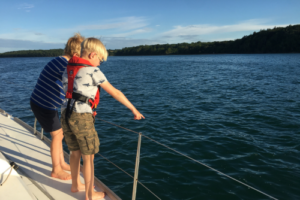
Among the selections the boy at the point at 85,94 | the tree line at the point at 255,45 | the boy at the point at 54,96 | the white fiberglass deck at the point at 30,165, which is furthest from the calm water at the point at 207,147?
the tree line at the point at 255,45

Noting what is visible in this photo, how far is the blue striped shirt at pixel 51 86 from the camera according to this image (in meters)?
2.20

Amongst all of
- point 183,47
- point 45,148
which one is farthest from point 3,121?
point 183,47

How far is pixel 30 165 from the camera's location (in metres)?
2.83

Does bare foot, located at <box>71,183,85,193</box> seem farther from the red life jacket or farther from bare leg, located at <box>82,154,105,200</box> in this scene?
the red life jacket

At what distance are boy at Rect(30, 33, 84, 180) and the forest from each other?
86757mm

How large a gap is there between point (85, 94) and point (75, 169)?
917 millimetres

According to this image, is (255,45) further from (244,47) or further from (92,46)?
(92,46)

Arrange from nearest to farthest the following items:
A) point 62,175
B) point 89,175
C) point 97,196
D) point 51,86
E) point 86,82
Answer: point 86,82 < point 89,175 < point 97,196 < point 51,86 < point 62,175

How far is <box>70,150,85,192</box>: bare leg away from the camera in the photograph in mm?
2121

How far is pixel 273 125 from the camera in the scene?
24.5 ft

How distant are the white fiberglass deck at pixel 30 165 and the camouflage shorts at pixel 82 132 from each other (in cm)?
62

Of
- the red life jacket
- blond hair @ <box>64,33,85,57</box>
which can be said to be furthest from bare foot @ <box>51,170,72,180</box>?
blond hair @ <box>64,33,85,57</box>

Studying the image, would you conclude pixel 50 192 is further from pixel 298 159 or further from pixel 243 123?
pixel 243 123

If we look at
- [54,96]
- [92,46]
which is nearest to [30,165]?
[54,96]
